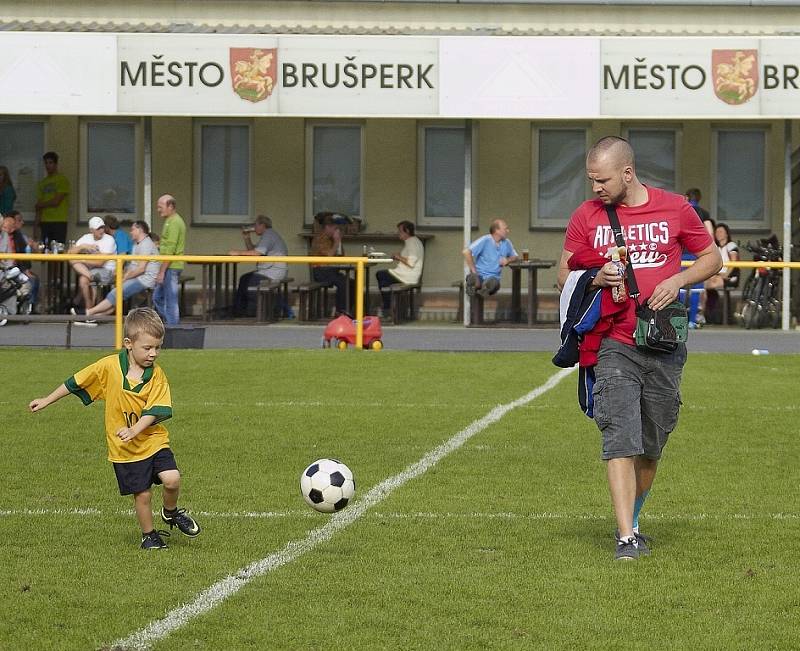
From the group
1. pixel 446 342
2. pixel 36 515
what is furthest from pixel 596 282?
pixel 446 342

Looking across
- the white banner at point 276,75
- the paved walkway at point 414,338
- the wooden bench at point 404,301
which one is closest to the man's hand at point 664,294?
the paved walkway at point 414,338

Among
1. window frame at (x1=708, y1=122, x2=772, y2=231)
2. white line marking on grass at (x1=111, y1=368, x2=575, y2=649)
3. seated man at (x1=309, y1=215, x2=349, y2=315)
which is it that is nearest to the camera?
white line marking on grass at (x1=111, y1=368, x2=575, y2=649)

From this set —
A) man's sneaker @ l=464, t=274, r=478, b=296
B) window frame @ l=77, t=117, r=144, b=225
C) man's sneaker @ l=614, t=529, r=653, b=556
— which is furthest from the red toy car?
man's sneaker @ l=614, t=529, r=653, b=556

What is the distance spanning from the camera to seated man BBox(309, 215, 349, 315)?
24078mm

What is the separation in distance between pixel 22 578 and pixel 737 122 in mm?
21913

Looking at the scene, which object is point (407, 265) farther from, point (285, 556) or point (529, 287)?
point (285, 556)

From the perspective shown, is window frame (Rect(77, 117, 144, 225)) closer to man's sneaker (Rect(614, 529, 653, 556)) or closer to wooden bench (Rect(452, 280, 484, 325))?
wooden bench (Rect(452, 280, 484, 325))

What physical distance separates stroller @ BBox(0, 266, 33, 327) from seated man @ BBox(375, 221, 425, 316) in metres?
5.86

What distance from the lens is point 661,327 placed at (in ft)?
23.7

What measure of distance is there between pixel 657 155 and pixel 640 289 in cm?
2058

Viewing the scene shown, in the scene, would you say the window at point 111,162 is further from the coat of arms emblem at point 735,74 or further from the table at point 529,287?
the coat of arms emblem at point 735,74

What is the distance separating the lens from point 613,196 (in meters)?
7.32

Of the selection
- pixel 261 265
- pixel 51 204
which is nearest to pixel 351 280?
pixel 261 265

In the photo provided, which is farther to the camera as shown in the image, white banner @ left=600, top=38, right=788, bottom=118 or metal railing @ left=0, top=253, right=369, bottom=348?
white banner @ left=600, top=38, right=788, bottom=118
